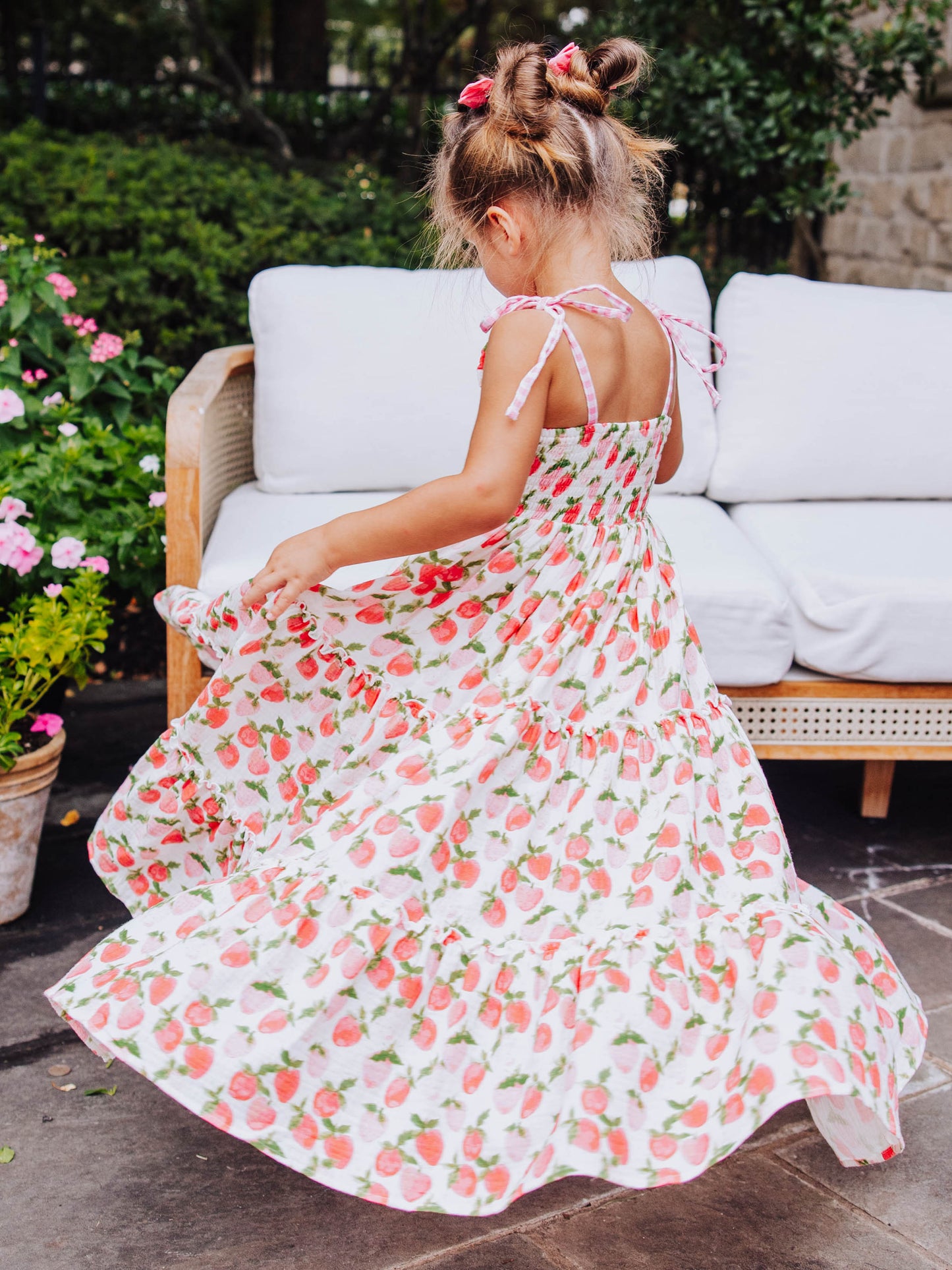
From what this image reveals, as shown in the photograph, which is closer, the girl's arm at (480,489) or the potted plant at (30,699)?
the girl's arm at (480,489)

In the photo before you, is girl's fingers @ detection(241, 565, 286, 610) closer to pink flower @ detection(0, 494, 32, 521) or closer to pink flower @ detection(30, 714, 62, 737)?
pink flower @ detection(30, 714, 62, 737)

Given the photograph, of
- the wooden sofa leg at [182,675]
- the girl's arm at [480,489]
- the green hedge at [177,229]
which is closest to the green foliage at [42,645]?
the wooden sofa leg at [182,675]

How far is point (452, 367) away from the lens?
108 inches

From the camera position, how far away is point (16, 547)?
7.01 ft

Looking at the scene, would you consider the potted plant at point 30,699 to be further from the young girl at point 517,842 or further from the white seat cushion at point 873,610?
the white seat cushion at point 873,610

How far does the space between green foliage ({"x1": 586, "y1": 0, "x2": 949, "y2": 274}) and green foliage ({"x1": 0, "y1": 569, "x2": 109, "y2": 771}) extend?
106 inches

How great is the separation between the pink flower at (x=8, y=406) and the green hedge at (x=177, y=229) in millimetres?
1340

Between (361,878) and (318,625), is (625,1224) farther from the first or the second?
(318,625)

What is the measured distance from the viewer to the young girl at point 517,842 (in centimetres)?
132

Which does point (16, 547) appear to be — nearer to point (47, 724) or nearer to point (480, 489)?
point (47, 724)

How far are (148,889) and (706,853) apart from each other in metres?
0.86

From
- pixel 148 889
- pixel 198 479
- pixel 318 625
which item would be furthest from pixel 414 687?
pixel 198 479

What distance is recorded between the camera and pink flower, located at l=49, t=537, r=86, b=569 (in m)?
2.22

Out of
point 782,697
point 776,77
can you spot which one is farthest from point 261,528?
point 776,77
